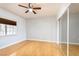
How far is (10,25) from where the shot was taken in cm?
641

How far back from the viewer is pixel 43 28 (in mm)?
9219

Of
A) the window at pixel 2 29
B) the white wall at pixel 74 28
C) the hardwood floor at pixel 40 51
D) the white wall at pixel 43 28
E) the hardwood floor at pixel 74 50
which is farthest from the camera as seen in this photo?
the white wall at pixel 43 28

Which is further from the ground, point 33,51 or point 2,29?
point 2,29

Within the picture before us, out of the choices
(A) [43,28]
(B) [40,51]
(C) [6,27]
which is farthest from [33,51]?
(A) [43,28]

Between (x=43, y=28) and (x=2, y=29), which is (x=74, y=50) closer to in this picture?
(x=2, y=29)

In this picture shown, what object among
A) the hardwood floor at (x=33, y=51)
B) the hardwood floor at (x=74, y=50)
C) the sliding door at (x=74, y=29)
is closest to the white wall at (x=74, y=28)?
the sliding door at (x=74, y=29)

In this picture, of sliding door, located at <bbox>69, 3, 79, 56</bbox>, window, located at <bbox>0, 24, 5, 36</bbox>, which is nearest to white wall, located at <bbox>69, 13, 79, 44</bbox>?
sliding door, located at <bbox>69, 3, 79, 56</bbox>

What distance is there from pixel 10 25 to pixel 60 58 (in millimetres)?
5376

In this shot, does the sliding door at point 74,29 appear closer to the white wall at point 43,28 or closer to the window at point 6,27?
the window at point 6,27

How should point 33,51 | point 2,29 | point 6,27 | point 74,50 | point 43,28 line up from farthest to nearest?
1. point 43,28
2. point 6,27
3. point 2,29
4. point 33,51
5. point 74,50

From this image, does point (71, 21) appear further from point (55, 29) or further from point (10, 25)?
point (55, 29)

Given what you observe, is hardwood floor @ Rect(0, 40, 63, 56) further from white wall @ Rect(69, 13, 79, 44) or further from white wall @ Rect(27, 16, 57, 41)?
white wall @ Rect(27, 16, 57, 41)

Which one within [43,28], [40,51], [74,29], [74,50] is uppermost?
[43,28]

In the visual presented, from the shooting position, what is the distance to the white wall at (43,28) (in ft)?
28.3
